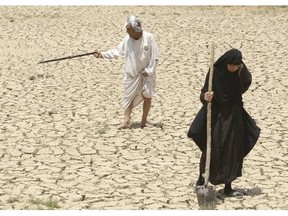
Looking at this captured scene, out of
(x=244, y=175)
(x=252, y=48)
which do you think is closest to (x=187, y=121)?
(x=244, y=175)

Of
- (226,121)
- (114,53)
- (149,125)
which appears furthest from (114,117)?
(226,121)

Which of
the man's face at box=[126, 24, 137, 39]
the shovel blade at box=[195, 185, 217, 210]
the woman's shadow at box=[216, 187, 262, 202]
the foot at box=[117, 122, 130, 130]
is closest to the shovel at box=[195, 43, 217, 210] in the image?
the shovel blade at box=[195, 185, 217, 210]

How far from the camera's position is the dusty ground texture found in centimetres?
680

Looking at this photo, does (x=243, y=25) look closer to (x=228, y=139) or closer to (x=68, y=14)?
(x=68, y=14)

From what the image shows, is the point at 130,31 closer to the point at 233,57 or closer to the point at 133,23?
the point at 133,23

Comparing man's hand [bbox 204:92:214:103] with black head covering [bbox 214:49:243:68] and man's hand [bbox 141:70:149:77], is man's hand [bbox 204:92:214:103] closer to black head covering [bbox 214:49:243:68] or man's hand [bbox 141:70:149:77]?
black head covering [bbox 214:49:243:68]

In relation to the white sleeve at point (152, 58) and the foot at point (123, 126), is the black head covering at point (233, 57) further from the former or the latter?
the foot at point (123, 126)

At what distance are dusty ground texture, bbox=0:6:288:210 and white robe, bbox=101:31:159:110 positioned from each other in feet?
1.67

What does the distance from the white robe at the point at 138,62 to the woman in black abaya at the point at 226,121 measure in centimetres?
230

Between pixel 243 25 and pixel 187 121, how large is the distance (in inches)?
348

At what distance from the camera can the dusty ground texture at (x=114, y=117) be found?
6801mm

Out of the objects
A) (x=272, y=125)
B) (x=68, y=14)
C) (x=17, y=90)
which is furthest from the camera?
(x=68, y=14)

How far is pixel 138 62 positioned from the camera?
8.67m

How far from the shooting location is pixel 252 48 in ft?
49.5
